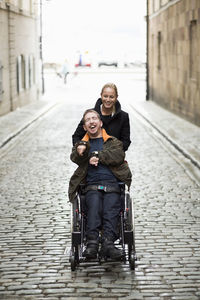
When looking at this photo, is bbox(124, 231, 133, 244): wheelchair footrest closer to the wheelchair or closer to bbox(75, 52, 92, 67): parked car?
the wheelchair

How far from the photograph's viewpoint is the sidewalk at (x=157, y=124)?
14.6 m

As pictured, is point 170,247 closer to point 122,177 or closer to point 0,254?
point 122,177

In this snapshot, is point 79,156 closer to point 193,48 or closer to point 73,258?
point 73,258

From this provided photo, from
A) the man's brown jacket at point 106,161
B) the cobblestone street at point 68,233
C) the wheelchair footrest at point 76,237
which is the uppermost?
the man's brown jacket at point 106,161

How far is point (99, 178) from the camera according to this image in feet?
19.8

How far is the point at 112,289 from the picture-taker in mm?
5422

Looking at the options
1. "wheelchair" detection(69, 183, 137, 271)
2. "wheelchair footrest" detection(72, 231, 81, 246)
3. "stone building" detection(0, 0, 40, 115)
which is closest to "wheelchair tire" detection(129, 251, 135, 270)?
"wheelchair" detection(69, 183, 137, 271)

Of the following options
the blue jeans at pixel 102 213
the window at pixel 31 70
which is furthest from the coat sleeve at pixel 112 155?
the window at pixel 31 70

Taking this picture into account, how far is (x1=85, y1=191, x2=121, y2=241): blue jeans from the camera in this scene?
19.0 feet

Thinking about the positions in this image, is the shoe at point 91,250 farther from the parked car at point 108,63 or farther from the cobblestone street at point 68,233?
the parked car at point 108,63

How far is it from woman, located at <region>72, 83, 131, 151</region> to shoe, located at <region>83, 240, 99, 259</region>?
1.04 meters

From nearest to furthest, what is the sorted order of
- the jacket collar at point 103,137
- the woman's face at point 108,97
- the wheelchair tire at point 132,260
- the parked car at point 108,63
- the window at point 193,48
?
the wheelchair tire at point 132,260
the jacket collar at point 103,137
the woman's face at point 108,97
the window at point 193,48
the parked car at point 108,63

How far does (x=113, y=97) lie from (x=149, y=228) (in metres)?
1.99

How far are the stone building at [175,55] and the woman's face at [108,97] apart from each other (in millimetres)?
12553
